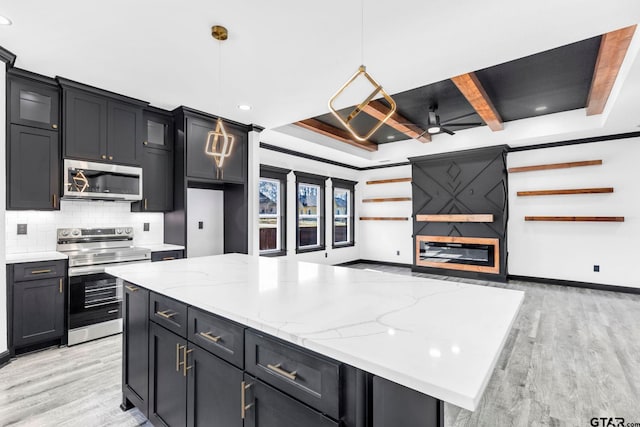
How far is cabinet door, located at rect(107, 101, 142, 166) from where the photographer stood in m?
3.49

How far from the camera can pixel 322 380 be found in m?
1.01

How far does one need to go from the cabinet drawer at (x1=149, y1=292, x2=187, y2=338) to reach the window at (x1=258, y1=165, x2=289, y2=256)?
13.9 feet

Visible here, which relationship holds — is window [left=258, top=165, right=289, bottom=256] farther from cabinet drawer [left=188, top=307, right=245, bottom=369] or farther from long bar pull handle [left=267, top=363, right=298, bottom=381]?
long bar pull handle [left=267, top=363, right=298, bottom=381]

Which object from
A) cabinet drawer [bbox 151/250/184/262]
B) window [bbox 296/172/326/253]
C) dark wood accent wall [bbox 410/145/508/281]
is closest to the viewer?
cabinet drawer [bbox 151/250/184/262]

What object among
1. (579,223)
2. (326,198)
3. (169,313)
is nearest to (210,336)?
(169,313)

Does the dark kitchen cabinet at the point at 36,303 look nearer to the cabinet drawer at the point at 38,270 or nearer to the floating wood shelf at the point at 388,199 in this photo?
the cabinet drawer at the point at 38,270

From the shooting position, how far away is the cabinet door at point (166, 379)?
5.32 feet

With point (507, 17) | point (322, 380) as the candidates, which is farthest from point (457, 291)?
point (507, 17)

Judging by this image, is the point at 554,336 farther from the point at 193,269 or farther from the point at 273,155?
the point at 273,155

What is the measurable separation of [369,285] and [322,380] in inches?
30.0

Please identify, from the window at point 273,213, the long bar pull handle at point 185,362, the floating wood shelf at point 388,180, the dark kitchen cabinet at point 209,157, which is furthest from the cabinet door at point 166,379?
the floating wood shelf at point 388,180

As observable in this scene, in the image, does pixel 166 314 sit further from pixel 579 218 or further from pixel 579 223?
pixel 579 223

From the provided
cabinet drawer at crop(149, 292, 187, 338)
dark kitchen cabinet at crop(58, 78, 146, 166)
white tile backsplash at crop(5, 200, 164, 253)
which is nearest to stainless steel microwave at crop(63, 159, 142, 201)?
dark kitchen cabinet at crop(58, 78, 146, 166)

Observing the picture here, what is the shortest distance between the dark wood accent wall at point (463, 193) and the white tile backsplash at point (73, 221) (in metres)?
5.19
